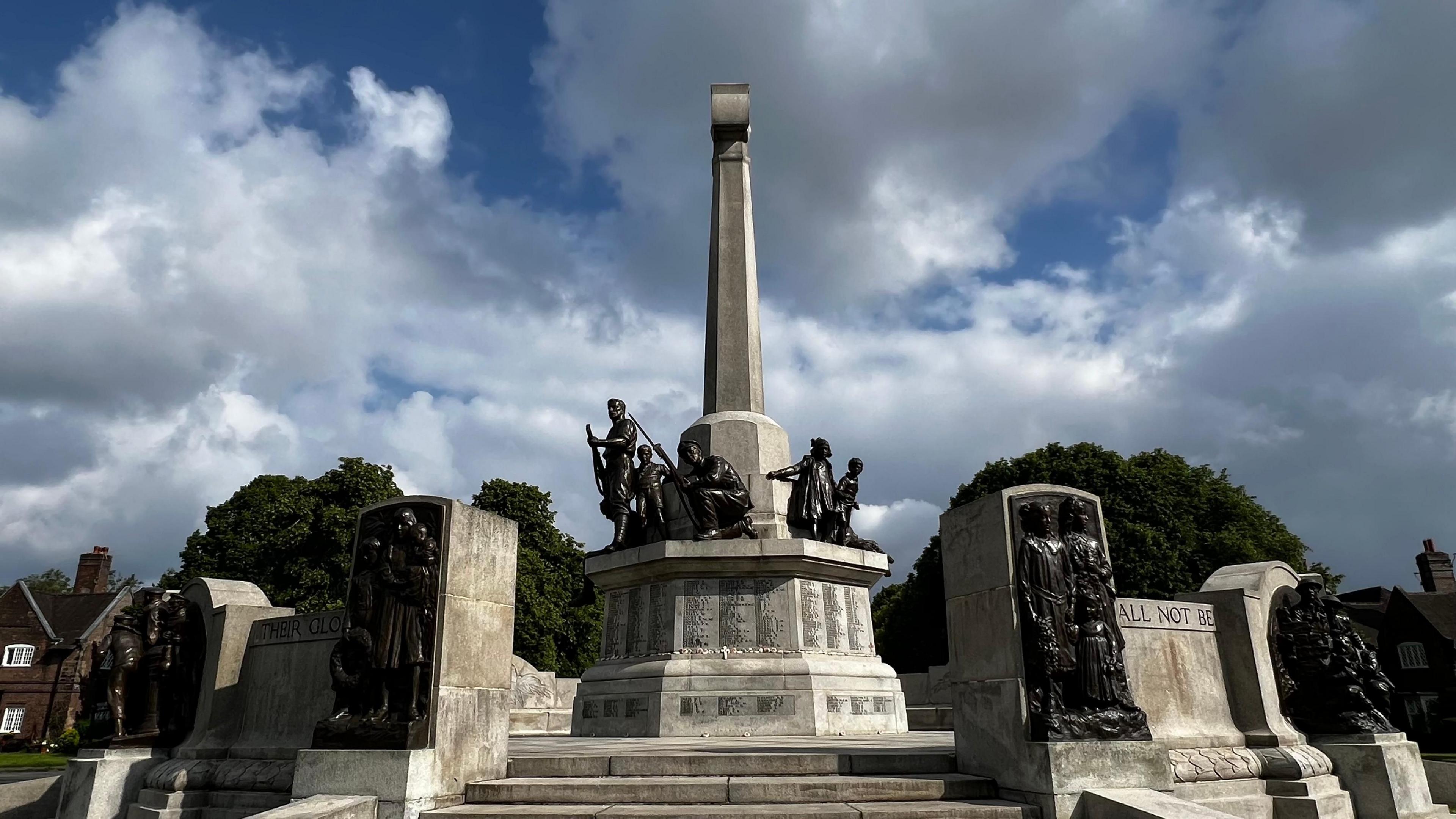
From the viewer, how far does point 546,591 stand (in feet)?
131

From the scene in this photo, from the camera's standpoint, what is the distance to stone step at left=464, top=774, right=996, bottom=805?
7.34m

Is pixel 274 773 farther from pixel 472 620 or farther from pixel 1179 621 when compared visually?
pixel 1179 621

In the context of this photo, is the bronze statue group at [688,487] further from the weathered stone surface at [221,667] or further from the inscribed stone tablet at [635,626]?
the weathered stone surface at [221,667]

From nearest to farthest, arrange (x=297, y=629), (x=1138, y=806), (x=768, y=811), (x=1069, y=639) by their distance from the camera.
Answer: (x=1138, y=806), (x=768, y=811), (x=1069, y=639), (x=297, y=629)

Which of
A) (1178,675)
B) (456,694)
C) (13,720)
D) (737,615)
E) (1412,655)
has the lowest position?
(13,720)

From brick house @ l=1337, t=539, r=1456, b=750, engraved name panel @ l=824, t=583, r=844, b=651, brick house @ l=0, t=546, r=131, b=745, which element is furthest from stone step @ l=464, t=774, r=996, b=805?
brick house @ l=0, t=546, r=131, b=745

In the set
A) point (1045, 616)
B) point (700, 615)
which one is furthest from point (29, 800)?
point (1045, 616)

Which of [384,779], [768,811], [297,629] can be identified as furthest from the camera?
[297,629]

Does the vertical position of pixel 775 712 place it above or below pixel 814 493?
below

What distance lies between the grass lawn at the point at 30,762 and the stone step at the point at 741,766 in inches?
846

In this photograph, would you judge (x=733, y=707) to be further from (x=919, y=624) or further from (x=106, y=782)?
(x=919, y=624)

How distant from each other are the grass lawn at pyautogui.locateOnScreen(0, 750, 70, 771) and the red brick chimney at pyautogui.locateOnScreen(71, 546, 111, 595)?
33.2 m

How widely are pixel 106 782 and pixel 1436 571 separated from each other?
2427 inches

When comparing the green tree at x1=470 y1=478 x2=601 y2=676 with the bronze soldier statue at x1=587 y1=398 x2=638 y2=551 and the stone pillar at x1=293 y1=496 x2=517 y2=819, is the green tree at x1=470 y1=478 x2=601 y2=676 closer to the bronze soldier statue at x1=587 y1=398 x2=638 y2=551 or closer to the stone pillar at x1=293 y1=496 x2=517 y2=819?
the bronze soldier statue at x1=587 y1=398 x2=638 y2=551
